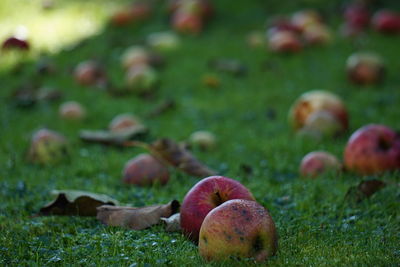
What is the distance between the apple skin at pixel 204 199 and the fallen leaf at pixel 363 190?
3.72ft

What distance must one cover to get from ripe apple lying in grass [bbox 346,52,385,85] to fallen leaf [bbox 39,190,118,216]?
4.90 meters

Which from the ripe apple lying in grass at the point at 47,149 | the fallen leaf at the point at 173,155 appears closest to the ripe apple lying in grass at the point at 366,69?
the fallen leaf at the point at 173,155

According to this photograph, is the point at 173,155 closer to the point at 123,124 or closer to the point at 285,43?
the point at 123,124

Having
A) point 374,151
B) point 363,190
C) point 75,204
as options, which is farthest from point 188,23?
point 75,204

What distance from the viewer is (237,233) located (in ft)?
8.27

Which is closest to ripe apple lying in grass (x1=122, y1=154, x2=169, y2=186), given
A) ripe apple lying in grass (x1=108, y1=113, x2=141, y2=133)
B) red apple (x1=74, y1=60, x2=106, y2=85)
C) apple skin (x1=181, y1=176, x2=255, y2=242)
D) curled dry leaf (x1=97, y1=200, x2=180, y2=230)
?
curled dry leaf (x1=97, y1=200, x2=180, y2=230)

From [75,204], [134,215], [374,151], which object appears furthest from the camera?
[374,151]

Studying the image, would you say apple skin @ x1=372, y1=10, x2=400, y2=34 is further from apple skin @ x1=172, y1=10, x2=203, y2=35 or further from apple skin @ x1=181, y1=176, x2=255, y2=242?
apple skin @ x1=181, y1=176, x2=255, y2=242

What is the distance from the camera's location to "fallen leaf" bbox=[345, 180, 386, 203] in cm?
372

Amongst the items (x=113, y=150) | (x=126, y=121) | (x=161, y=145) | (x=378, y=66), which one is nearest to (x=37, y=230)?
(x=161, y=145)

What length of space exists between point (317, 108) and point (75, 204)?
3163 mm

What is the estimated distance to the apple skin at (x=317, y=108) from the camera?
5.62 meters

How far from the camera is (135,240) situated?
291cm

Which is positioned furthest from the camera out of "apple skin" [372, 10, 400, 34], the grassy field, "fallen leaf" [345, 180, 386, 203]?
"apple skin" [372, 10, 400, 34]
